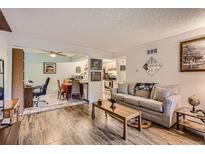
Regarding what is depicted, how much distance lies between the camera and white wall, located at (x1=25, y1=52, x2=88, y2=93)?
6.85 m

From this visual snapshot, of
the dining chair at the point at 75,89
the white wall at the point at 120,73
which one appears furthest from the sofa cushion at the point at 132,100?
the dining chair at the point at 75,89

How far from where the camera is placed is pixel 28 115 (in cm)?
354

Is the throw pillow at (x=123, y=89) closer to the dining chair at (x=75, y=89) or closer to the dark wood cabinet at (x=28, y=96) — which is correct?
the dining chair at (x=75, y=89)

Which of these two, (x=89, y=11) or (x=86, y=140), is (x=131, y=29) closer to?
(x=89, y=11)

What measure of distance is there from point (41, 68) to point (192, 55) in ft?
23.2

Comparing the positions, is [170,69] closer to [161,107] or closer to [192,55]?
[192,55]

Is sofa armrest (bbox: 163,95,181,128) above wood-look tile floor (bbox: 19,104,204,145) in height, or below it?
above

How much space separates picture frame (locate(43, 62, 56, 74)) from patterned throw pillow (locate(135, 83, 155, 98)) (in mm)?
5397

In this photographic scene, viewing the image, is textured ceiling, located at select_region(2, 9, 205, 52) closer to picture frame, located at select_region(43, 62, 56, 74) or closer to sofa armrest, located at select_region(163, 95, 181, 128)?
sofa armrest, located at select_region(163, 95, 181, 128)

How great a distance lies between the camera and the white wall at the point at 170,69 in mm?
3092

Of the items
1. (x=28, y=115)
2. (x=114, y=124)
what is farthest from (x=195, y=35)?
(x=28, y=115)

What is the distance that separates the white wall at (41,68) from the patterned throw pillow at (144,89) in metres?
3.66

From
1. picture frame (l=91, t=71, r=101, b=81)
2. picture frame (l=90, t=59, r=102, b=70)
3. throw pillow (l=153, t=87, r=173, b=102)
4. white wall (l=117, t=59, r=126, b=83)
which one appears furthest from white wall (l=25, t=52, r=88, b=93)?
throw pillow (l=153, t=87, r=173, b=102)

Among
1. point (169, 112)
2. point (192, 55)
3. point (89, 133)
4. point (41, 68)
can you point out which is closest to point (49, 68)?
point (41, 68)
